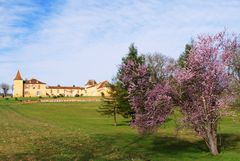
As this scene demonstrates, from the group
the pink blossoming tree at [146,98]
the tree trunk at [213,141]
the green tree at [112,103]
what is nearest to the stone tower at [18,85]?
the green tree at [112,103]

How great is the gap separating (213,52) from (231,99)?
2.41 metres

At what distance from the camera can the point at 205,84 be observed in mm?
17984

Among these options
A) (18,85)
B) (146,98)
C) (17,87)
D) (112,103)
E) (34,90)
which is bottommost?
(112,103)

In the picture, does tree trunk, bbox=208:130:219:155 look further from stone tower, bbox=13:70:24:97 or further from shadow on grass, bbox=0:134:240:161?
stone tower, bbox=13:70:24:97

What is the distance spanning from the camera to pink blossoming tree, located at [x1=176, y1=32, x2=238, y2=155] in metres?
18.0

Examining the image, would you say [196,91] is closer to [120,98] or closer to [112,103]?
[120,98]

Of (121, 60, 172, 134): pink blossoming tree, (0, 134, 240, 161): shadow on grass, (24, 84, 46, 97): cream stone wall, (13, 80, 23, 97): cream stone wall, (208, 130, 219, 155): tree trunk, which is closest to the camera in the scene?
(0, 134, 240, 161): shadow on grass

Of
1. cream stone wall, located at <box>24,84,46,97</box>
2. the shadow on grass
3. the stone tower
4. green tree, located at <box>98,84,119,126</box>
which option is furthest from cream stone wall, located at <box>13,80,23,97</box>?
the shadow on grass

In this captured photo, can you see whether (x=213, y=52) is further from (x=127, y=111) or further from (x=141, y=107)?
(x=127, y=111)

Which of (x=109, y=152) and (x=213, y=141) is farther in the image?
(x=109, y=152)

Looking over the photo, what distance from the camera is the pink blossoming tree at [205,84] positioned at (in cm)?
1803

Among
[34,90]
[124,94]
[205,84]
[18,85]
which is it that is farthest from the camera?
[34,90]

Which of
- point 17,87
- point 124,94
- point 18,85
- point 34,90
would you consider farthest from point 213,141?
point 34,90

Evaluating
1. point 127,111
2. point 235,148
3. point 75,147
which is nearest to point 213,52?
point 235,148
